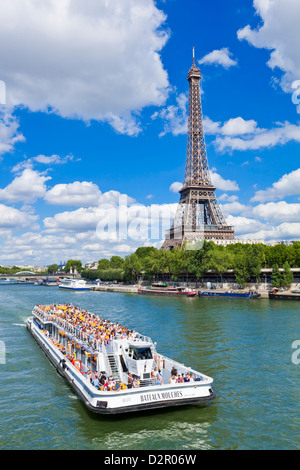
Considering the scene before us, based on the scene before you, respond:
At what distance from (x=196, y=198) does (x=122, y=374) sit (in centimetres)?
12317

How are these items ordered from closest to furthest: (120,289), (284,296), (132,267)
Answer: (284,296)
(120,289)
(132,267)

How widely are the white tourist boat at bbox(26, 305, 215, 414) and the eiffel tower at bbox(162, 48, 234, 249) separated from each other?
10766 cm

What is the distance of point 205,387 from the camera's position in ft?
70.3

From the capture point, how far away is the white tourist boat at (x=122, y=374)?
20203 mm

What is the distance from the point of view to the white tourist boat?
795 inches

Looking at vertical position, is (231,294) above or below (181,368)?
above

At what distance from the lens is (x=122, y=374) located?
23.5 m

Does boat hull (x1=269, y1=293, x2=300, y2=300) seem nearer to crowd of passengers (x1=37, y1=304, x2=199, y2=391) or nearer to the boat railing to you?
crowd of passengers (x1=37, y1=304, x2=199, y2=391)

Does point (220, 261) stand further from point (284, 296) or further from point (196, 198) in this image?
point (196, 198)

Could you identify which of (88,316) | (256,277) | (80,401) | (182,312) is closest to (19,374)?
(80,401)

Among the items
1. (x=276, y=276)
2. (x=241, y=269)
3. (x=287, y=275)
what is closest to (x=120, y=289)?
(x=241, y=269)

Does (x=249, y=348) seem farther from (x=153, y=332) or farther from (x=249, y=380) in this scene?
(x=153, y=332)

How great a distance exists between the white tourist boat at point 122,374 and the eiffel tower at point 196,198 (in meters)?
108

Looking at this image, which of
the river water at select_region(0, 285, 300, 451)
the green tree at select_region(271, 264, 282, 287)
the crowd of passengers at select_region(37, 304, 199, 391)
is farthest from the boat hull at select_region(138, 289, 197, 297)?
the crowd of passengers at select_region(37, 304, 199, 391)
